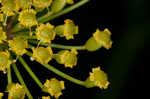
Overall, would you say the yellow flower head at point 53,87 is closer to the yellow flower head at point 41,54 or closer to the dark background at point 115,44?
the yellow flower head at point 41,54

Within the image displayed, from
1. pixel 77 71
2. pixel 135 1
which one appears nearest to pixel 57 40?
pixel 77 71

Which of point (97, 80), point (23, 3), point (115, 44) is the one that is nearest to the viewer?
point (23, 3)

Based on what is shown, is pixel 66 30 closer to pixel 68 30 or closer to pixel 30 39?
pixel 68 30

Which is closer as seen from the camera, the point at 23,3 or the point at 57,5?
the point at 23,3

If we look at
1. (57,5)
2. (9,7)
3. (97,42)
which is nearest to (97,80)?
(97,42)

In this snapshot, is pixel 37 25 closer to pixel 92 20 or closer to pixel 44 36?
pixel 44 36
